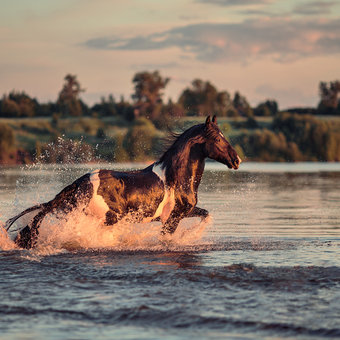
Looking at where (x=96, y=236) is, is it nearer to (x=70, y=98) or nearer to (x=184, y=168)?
(x=184, y=168)

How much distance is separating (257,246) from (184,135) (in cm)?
198

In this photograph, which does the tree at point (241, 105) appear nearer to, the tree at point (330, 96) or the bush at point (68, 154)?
the tree at point (330, 96)

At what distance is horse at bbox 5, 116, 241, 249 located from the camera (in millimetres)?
10211

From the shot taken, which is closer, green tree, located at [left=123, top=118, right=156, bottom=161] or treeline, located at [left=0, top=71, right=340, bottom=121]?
green tree, located at [left=123, top=118, right=156, bottom=161]

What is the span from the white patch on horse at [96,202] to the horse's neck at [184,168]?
3.45 ft

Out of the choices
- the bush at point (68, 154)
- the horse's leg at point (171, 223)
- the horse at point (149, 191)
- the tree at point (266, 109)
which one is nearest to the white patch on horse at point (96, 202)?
the horse at point (149, 191)

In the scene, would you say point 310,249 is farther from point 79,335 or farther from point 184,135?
point 79,335

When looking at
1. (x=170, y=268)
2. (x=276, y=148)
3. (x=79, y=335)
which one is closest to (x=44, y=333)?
(x=79, y=335)

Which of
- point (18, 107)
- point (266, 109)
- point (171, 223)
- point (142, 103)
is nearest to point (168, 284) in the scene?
point (171, 223)

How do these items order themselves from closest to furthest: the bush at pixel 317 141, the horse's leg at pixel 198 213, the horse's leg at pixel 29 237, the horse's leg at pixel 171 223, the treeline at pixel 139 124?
1. the horse's leg at pixel 29 237
2. the horse's leg at pixel 171 223
3. the horse's leg at pixel 198 213
4. the treeline at pixel 139 124
5. the bush at pixel 317 141

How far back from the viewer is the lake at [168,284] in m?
5.93

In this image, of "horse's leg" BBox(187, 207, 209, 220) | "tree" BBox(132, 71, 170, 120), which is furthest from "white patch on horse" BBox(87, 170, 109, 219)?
"tree" BBox(132, 71, 170, 120)

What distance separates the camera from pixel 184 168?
10.7m

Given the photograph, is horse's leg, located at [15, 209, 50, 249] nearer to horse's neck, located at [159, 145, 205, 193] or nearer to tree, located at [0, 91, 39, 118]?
horse's neck, located at [159, 145, 205, 193]
